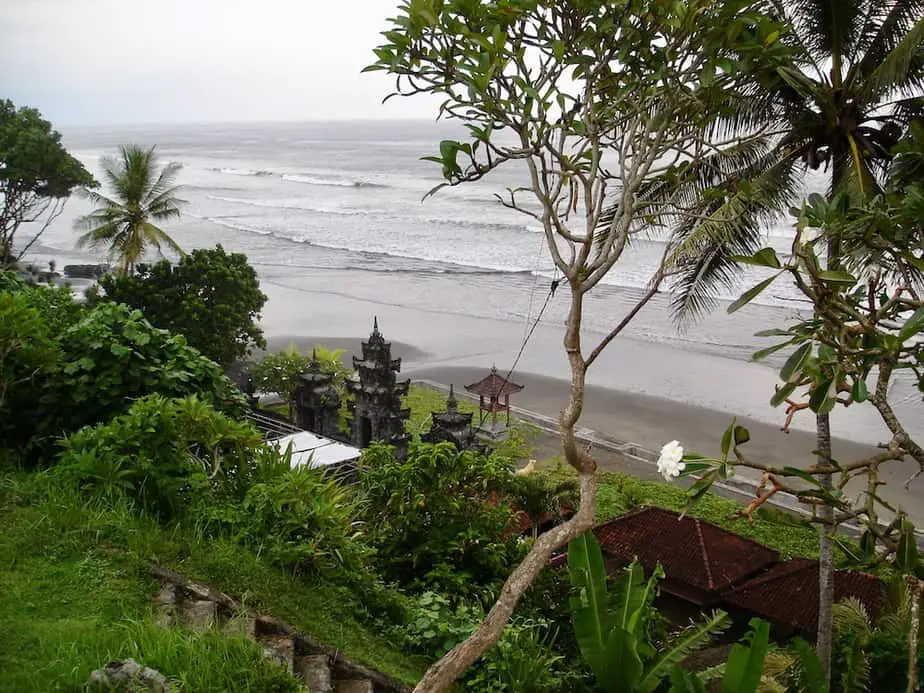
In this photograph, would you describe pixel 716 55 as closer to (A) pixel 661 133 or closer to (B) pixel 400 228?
(A) pixel 661 133

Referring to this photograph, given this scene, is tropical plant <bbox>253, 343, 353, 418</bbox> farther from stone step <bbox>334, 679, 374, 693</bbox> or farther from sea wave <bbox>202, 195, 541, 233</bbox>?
sea wave <bbox>202, 195, 541, 233</bbox>

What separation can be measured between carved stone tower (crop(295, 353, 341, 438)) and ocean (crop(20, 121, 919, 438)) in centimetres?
478

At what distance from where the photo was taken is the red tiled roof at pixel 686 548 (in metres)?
9.37

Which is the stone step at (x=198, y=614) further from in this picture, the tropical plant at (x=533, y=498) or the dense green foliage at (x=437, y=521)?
the tropical plant at (x=533, y=498)

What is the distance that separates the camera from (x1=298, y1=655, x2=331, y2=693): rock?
4082mm

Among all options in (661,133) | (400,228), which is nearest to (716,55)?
(661,133)

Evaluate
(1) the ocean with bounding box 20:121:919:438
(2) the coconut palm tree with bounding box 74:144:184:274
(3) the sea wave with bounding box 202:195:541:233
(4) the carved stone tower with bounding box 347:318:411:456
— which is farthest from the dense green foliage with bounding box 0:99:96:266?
(3) the sea wave with bounding box 202:195:541:233

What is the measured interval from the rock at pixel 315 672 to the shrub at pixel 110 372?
2.75 meters

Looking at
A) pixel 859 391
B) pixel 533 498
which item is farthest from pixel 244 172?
pixel 859 391

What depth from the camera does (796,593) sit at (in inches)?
348

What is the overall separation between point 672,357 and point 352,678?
66.8 feet

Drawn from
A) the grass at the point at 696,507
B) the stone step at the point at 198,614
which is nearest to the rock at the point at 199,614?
the stone step at the point at 198,614

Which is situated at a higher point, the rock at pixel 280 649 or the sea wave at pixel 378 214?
the sea wave at pixel 378 214

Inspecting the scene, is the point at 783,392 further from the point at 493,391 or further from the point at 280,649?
the point at 493,391
